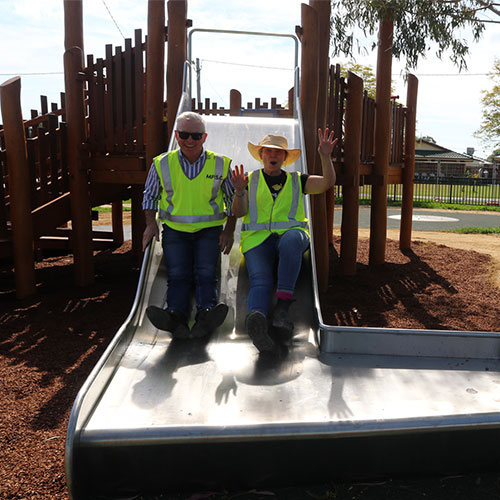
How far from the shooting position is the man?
12.7 feet

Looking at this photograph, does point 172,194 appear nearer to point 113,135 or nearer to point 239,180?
point 239,180

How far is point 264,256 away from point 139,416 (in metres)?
1.66

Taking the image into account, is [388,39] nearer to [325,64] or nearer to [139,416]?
[325,64]

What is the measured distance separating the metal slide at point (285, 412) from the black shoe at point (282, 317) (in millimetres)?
182

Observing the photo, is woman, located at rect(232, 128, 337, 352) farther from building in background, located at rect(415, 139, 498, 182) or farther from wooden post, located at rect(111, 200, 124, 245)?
building in background, located at rect(415, 139, 498, 182)

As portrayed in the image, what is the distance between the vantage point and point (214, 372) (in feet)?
10.2

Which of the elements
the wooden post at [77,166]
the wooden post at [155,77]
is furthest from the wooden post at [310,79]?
the wooden post at [77,166]

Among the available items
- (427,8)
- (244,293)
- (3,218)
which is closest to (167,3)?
(3,218)

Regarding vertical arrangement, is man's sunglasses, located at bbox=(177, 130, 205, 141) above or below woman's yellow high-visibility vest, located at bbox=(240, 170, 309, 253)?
above

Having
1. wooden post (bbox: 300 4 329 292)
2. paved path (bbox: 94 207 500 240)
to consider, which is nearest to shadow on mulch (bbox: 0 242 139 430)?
wooden post (bbox: 300 4 329 292)

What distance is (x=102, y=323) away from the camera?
17.6 ft

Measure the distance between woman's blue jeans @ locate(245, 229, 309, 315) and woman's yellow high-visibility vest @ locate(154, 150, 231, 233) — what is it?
1.44 ft

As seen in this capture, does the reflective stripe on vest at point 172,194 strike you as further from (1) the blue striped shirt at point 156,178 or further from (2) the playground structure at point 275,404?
(2) the playground structure at point 275,404

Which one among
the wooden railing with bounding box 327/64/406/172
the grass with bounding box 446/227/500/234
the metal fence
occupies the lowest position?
the grass with bounding box 446/227/500/234
